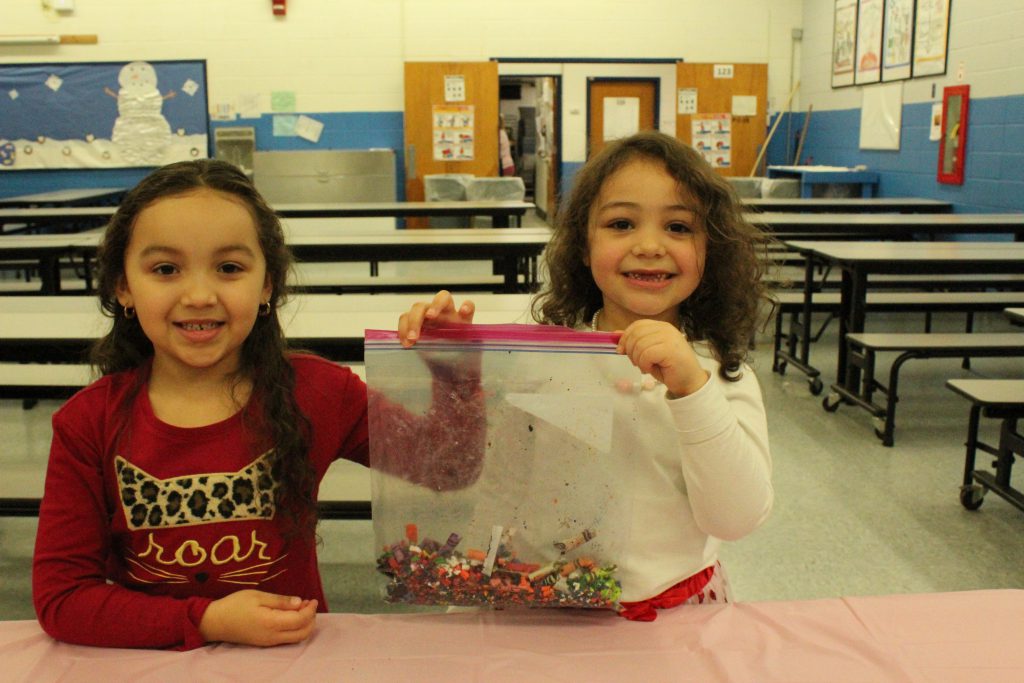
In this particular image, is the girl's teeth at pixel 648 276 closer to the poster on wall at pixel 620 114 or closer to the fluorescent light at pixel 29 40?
the poster on wall at pixel 620 114

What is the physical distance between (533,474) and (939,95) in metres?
7.01

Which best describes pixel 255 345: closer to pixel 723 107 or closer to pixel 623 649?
pixel 623 649

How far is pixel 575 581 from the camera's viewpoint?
0.85 metres

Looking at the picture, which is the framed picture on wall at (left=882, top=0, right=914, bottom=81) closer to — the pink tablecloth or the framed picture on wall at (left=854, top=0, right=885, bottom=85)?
the framed picture on wall at (left=854, top=0, right=885, bottom=85)

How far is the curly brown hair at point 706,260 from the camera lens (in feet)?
3.61

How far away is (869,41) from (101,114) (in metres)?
7.55

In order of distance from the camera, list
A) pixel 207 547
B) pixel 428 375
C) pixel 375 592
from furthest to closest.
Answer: pixel 375 592
pixel 207 547
pixel 428 375

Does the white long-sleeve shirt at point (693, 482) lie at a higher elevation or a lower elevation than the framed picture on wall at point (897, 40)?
lower

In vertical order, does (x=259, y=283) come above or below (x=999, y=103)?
Result: below

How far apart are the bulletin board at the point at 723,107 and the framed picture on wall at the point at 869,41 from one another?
1.42 meters

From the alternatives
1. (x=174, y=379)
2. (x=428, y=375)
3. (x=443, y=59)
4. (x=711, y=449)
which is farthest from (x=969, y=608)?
(x=443, y=59)

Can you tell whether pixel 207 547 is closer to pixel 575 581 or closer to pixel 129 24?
pixel 575 581

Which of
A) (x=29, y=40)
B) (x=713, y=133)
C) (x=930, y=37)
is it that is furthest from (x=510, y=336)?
(x=29, y=40)

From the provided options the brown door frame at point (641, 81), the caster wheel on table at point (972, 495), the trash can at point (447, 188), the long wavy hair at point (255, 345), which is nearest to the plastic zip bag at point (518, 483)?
the long wavy hair at point (255, 345)
